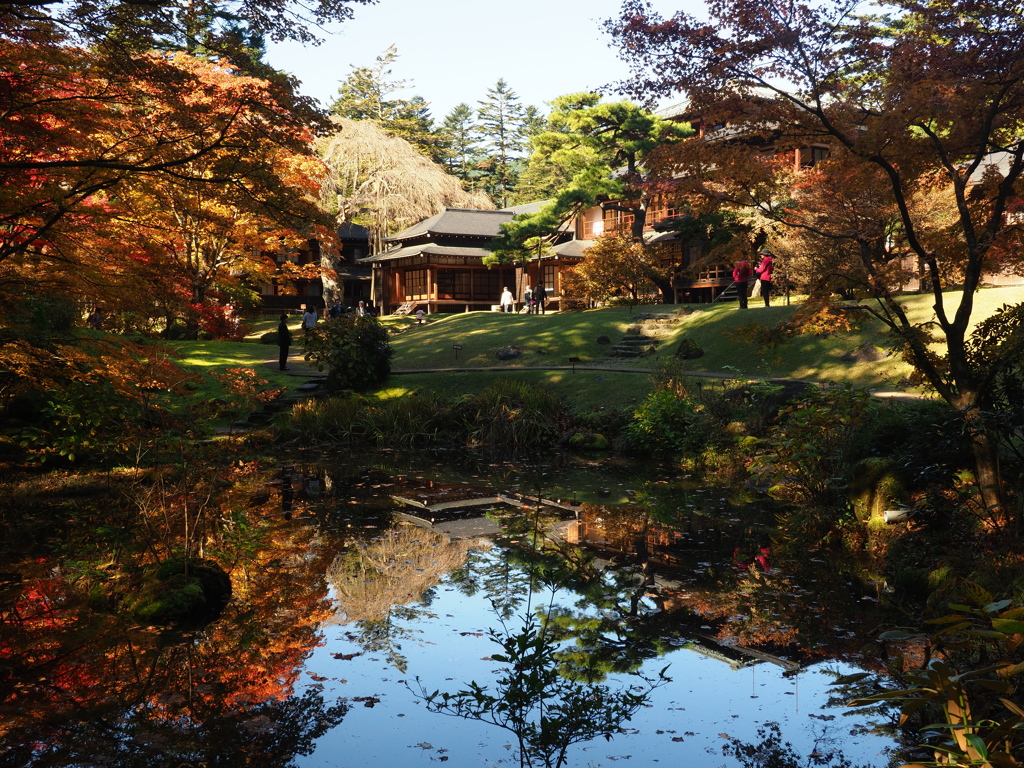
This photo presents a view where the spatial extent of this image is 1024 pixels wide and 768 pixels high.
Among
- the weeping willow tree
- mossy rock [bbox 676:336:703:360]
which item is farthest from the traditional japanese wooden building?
mossy rock [bbox 676:336:703:360]

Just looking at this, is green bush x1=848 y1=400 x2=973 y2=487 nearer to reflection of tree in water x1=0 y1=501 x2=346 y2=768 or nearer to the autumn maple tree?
the autumn maple tree

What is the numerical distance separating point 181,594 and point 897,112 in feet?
23.9

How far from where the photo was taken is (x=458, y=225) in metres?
40.9

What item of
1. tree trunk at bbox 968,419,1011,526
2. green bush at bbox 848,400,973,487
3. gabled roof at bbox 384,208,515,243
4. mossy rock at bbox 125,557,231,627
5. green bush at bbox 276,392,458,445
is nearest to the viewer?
mossy rock at bbox 125,557,231,627

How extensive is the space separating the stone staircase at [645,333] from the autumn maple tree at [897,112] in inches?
498

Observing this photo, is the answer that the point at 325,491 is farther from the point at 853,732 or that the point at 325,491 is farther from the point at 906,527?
the point at 853,732

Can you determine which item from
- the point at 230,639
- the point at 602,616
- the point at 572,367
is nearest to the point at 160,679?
the point at 230,639

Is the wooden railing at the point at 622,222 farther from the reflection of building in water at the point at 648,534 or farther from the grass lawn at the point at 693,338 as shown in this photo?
the reflection of building in water at the point at 648,534

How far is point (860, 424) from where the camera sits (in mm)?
8750

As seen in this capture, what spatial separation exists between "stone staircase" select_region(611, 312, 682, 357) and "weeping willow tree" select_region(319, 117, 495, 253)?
56.6ft

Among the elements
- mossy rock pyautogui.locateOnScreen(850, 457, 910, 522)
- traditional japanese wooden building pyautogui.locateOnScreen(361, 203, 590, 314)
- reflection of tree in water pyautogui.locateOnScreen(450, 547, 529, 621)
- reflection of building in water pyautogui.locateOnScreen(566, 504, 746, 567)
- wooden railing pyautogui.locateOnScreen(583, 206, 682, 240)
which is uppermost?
wooden railing pyautogui.locateOnScreen(583, 206, 682, 240)

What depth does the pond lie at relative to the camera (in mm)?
4395

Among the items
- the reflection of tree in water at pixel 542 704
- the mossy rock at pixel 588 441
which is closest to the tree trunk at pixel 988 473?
the reflection of tree in water at pixel 542 704

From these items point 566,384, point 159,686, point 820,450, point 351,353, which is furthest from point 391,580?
point 351,353
